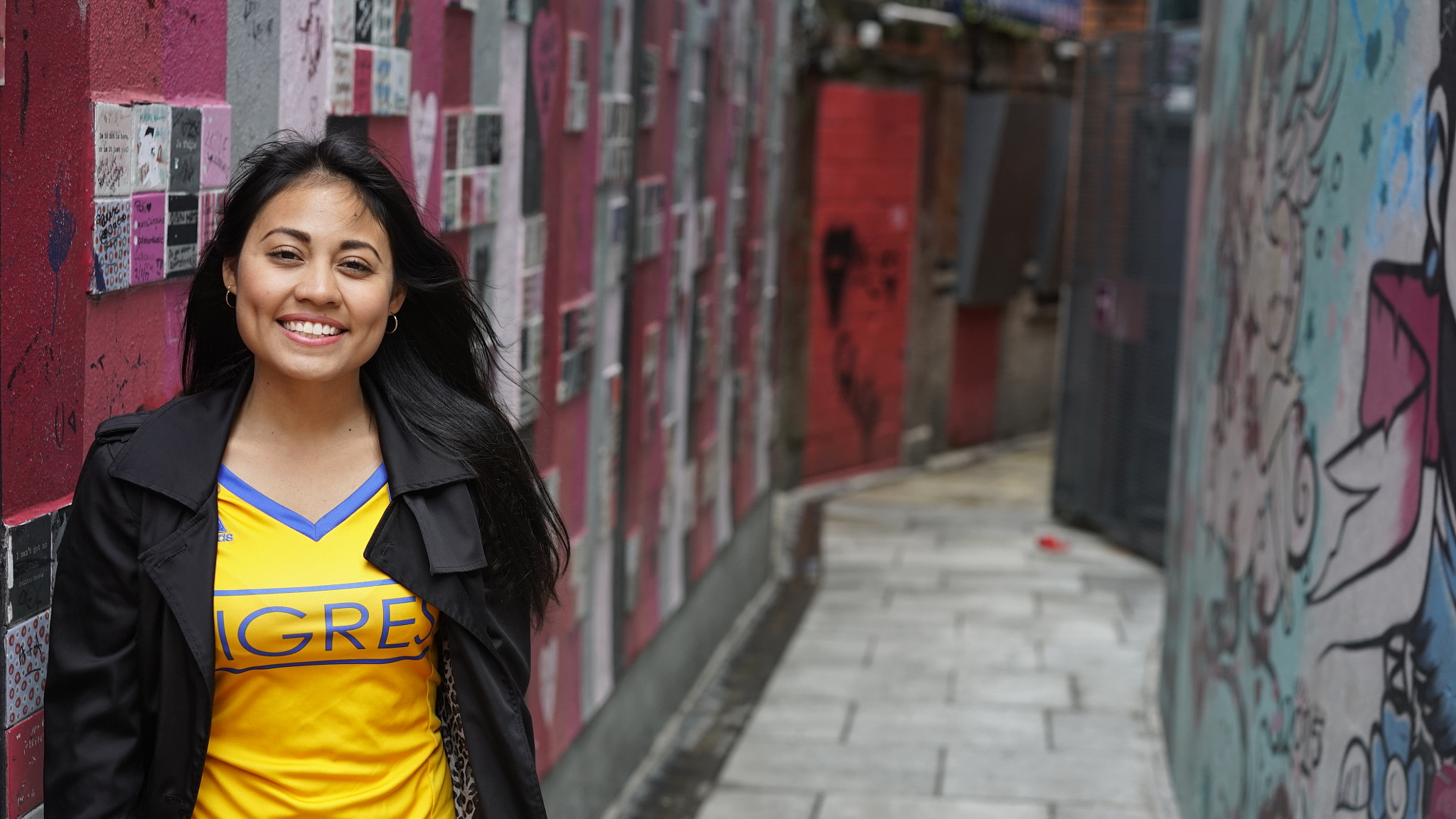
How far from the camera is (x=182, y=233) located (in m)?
2.83

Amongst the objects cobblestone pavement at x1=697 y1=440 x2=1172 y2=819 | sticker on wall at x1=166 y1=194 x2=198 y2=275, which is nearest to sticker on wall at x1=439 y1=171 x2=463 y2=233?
sticker on wall at x1=166 y1=194 x2=198 y2=275

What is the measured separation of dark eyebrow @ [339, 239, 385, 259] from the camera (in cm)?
237

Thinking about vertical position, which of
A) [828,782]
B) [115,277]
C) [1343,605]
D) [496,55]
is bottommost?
[828,782]

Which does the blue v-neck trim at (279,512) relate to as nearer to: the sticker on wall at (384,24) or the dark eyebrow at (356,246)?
the dark eyebrow at (356,246)

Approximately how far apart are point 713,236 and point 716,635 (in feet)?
6.46

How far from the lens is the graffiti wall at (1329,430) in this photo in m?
3.06

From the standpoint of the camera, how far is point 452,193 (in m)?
4.09

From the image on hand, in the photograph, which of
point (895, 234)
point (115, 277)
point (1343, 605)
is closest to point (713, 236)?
point (1343, 605)

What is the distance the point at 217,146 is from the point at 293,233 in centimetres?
70

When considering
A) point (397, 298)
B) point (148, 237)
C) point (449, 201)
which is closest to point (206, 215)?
point (148, 237)

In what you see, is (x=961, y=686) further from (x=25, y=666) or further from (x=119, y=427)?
(x=119, y=427)

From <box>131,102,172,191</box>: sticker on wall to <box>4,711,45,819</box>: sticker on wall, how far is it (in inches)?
32.9

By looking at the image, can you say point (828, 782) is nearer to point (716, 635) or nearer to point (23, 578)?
point (716, 635)

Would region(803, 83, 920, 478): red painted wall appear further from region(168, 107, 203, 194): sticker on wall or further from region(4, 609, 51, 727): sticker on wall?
region(4, 609, 51, 727): sticker on wall
